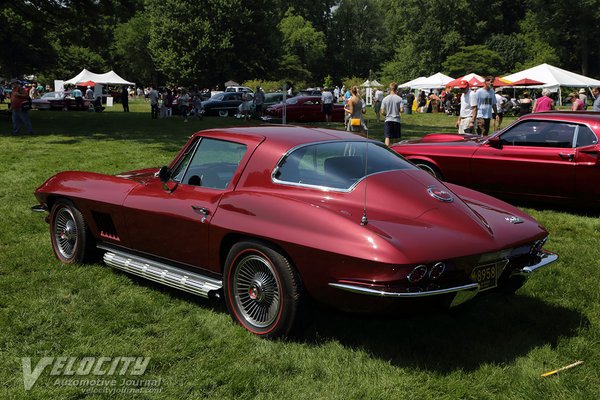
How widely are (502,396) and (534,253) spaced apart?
1268 mm

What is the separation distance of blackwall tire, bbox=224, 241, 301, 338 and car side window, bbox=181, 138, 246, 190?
2.29 feet

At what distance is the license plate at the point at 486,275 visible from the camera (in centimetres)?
366

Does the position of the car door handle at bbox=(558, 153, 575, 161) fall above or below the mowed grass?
above

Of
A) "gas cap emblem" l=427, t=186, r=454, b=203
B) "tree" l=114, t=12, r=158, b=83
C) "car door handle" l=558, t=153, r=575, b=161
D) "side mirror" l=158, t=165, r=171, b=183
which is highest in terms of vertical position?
"tree" l=114, t=12, r=158, b=83

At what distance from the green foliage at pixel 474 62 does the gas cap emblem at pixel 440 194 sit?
5659 centimetres

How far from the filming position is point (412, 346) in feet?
13.0

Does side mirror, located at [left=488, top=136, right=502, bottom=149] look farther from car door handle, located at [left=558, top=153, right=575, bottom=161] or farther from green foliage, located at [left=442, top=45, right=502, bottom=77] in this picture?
green foliage, located at [left=442, top=45, right=502, bottom=77]

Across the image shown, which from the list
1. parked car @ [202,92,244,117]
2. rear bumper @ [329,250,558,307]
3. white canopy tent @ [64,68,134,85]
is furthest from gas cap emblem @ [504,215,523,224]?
white canopy tent @ [64,68,134,85]

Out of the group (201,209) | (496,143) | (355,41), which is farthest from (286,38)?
(201,209)

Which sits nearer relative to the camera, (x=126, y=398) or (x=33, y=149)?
(x=126, y=398)

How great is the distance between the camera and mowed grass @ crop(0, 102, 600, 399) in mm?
3406

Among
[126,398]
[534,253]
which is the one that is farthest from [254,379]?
[534,253]

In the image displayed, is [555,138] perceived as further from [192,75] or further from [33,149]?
[192,75]


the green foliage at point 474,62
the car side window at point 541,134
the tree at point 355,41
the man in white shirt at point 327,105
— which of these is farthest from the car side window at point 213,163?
the tree at point 355,41
